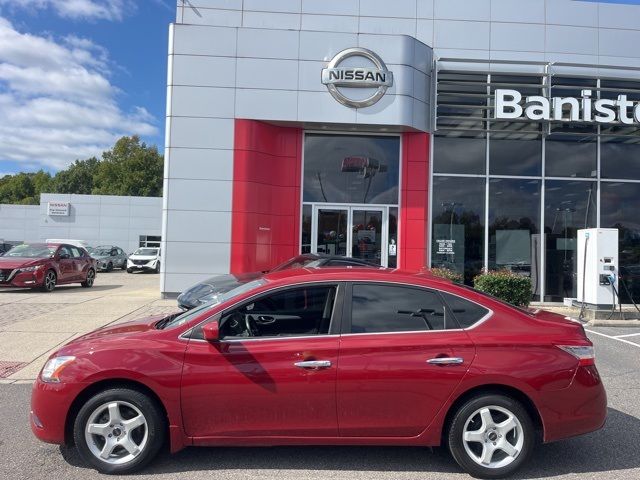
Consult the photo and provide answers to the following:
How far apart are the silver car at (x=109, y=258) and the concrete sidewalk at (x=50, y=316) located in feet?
42.2

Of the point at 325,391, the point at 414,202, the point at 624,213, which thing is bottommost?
the point at 325,391

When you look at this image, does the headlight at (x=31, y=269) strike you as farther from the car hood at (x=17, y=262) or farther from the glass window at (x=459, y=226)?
the glass window at (x=459, y=226)

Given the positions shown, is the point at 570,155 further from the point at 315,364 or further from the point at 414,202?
the point at 315,364

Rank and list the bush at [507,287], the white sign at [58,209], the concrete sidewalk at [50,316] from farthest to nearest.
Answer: the white sign at [58,209]
the bush at [507,287]
the concrete sidewalk at [50,316]

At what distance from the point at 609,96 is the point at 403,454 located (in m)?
13.9

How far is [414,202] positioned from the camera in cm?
1456

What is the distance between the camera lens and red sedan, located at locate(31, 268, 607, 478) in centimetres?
384

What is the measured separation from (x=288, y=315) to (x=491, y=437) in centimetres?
177

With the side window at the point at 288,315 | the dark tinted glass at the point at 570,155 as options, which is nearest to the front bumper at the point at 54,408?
the side window at the point at 288,315

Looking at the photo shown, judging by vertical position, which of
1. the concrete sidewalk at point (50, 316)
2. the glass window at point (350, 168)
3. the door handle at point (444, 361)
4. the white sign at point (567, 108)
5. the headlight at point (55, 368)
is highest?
the white sign at point (567, 108)

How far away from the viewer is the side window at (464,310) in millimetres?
4082

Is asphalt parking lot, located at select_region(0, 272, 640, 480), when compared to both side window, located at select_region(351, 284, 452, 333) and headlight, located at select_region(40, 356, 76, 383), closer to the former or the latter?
headlight, located at select_region(40, 356, 76, 383)

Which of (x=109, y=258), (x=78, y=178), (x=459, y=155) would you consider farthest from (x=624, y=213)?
(x=78, y=178)

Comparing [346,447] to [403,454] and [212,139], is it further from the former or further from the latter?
[212,139]
